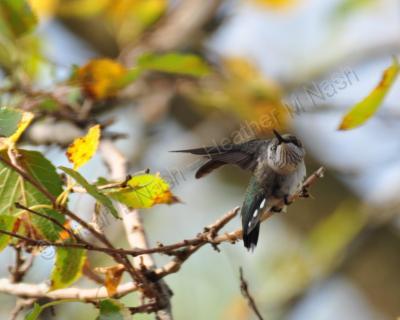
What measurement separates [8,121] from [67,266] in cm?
30

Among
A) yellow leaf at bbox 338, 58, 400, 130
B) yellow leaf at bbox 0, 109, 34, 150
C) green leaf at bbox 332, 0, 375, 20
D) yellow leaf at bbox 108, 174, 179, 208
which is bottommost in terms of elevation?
yellow leaf at bbox 108, 174, 179, 208

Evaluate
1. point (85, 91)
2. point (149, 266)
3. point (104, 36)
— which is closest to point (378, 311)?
point (104, 36)

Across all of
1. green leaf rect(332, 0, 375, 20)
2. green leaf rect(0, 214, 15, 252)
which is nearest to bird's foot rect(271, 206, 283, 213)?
green leaf rect(0, 214, 15, 252)

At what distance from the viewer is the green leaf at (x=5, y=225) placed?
1247mm

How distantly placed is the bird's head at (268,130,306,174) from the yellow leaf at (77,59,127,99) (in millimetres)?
549

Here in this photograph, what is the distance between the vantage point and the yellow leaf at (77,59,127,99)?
76.5 inches

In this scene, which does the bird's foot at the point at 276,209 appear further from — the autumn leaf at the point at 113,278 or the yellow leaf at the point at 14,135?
the yellow leaf at the point at 14,135

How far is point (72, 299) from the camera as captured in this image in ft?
4.43

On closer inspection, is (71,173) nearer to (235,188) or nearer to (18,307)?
(18,307)

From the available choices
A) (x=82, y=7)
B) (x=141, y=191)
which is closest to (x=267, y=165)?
(x=141, y=191)

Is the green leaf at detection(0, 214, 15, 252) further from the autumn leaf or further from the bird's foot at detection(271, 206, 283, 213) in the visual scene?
the bird's foot at detection(271, 206, 283, 213)

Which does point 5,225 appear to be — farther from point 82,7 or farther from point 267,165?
point 82,7

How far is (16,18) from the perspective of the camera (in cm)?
194

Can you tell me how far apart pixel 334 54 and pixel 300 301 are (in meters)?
1.40
